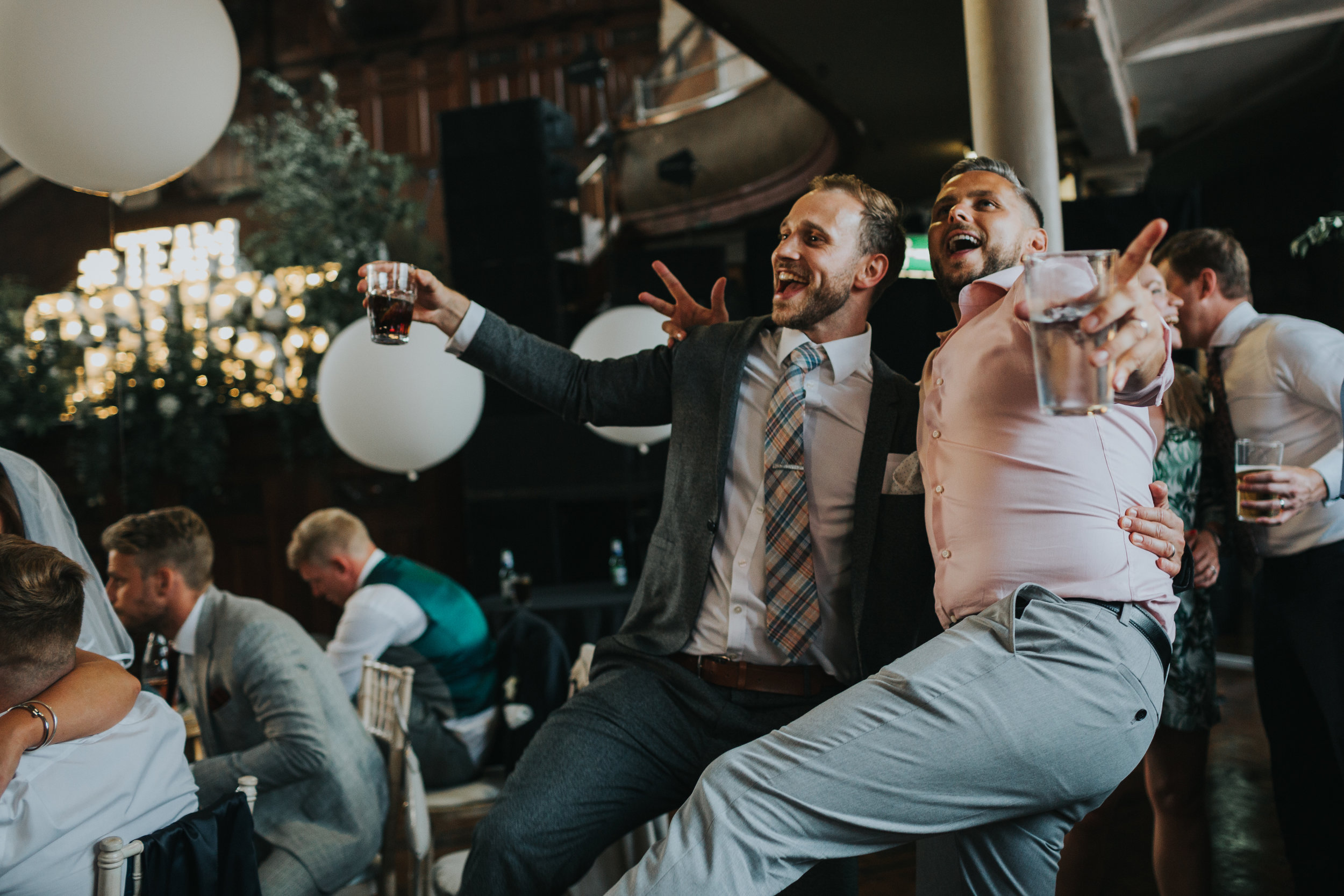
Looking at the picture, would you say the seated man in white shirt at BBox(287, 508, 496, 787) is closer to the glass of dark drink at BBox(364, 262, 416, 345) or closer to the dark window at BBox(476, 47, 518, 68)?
the glass of dark drink at BBox(364, 262, 416, 345)

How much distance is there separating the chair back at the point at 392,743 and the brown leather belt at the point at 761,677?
1024mm

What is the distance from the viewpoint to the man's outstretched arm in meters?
1.82

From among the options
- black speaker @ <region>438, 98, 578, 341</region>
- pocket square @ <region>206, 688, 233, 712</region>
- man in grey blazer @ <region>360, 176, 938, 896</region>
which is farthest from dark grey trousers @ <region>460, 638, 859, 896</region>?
black speaker @ <region>438, 98, 578, 341</region>

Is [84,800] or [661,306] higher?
Answer: [661,306]

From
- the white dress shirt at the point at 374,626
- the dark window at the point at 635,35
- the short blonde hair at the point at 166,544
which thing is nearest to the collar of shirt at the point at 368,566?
the white dress shirt at the point at 374,626

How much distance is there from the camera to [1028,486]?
1348 millimetres

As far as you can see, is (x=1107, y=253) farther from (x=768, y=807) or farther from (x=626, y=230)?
(x=626, y=230)

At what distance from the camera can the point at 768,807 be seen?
4.10ft

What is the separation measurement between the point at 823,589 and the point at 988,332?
22.9 inches

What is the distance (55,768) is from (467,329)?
0.94 metres

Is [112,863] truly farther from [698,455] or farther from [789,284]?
[789,284]

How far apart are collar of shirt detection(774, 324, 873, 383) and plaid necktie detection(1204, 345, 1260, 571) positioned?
3.84ft

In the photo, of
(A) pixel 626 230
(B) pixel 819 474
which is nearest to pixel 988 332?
(B) pixel 819 474

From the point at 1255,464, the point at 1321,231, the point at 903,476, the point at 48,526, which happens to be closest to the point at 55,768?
the point at 48,526
